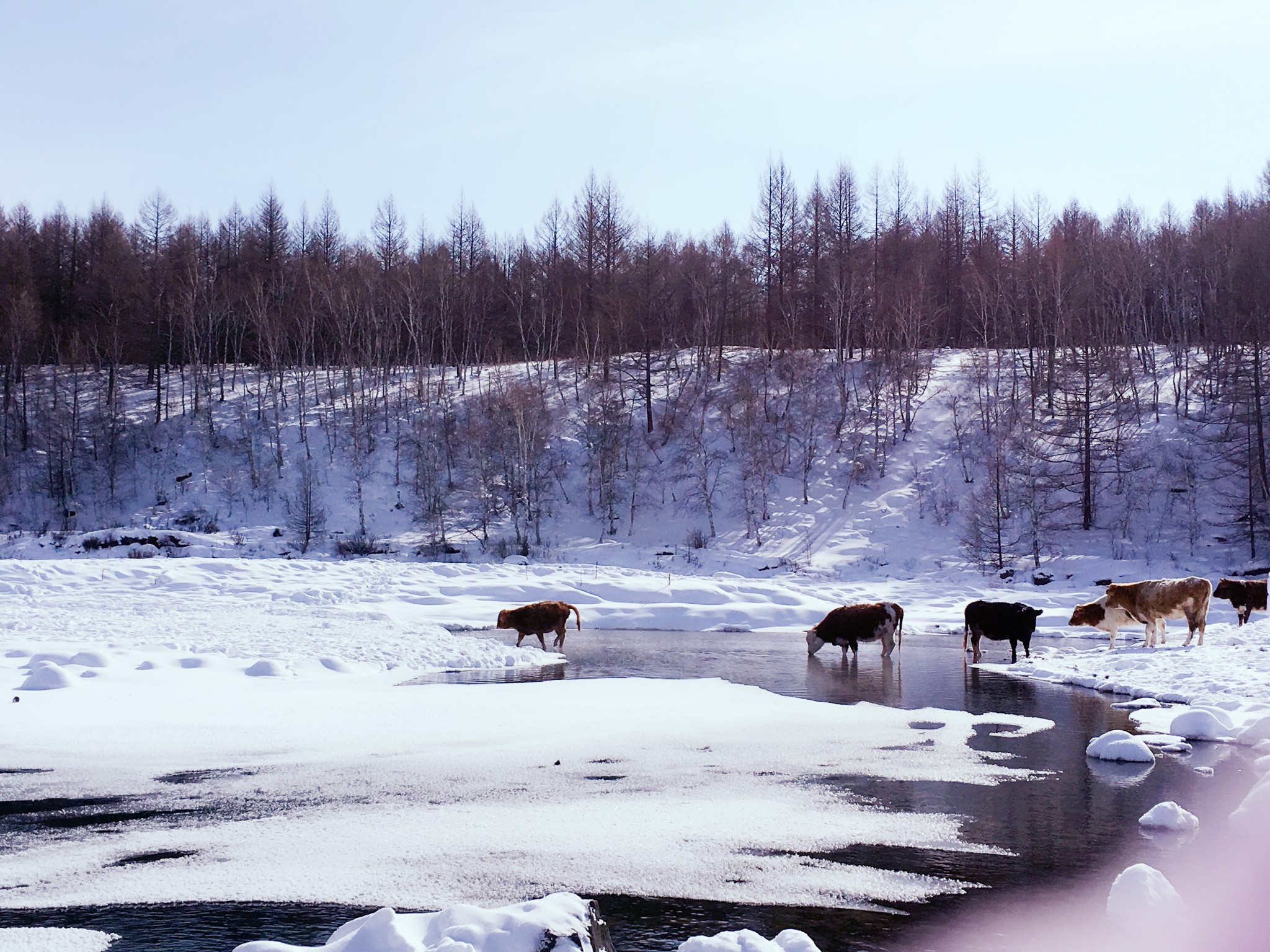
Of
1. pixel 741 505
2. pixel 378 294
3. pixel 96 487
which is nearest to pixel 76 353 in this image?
pixel 96 487

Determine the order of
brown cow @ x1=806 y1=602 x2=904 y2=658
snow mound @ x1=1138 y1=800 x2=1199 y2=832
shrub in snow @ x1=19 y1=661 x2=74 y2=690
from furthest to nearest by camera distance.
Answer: brown cow @ x1=806 y1=602 x2=904 y2=658, shrub in snow @ x1=19 y1=661 x2=74 y2=690, snow mound @ x1=1138 y1=800 x2=1199 y2=832

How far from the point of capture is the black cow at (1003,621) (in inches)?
667

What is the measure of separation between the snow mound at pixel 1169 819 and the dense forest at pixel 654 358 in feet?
98.9

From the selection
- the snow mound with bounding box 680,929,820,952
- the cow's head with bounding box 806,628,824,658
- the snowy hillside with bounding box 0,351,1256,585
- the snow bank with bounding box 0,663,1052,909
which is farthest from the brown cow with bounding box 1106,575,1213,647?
the snowy hillside with bounding box 0,351,1256,585

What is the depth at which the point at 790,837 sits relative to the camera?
645 cm

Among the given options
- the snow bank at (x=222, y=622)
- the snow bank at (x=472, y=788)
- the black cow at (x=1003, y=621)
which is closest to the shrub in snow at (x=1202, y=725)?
the snow bank at (x=472, y=788)

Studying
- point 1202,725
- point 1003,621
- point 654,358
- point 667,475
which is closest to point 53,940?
point 1202,725

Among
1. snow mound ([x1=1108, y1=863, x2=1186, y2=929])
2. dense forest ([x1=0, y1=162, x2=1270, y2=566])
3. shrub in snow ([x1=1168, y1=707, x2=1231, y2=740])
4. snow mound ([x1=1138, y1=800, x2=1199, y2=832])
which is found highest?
dense forest ([x1=0, y1=162, x2=1270, y2=566])

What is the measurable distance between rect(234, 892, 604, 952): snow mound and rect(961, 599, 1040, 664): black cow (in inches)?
549

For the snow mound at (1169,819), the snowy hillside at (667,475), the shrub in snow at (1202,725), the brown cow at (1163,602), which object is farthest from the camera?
A: the snowy hillside at (667,475)

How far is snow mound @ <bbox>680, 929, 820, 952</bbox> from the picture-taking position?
4.10 metres

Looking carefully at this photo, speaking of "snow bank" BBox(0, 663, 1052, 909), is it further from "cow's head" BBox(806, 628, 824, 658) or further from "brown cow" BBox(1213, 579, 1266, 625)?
"brown cow" BBox(1213, 579, 1266, 625)

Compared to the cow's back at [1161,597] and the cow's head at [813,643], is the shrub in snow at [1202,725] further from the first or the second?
the cow's head at [813,643]

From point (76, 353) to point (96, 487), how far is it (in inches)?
465
